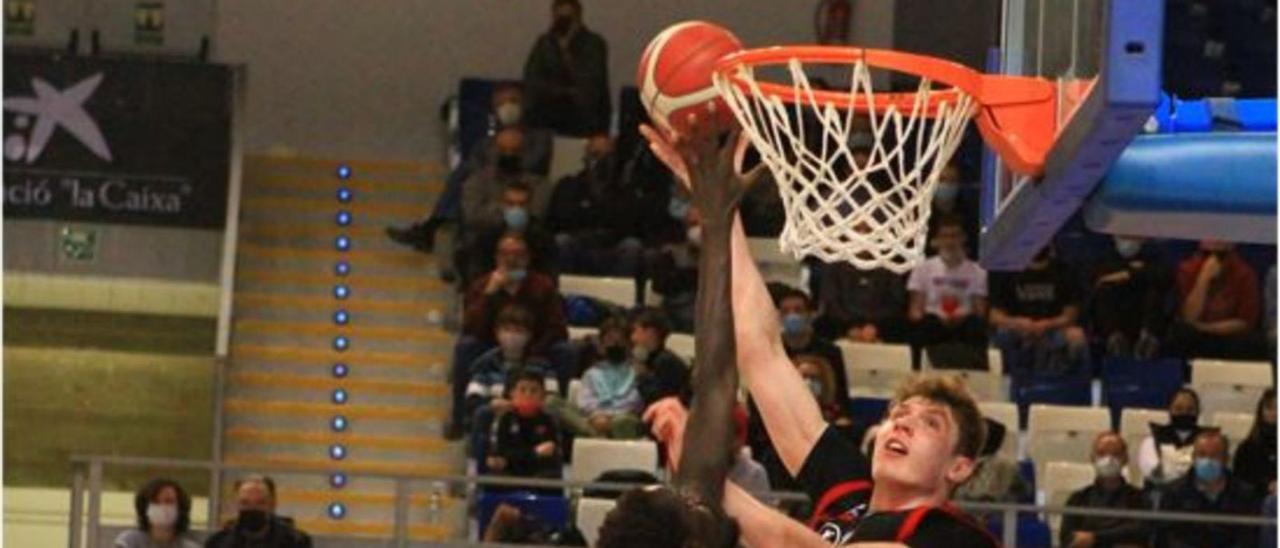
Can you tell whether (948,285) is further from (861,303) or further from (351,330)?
(351,330)

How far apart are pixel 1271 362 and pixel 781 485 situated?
3710mm

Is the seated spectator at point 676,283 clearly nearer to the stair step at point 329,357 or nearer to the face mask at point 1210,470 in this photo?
the stair step at point 329,357

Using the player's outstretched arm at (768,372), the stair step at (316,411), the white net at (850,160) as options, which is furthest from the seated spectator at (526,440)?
the player's outstretched arm at (768,372)

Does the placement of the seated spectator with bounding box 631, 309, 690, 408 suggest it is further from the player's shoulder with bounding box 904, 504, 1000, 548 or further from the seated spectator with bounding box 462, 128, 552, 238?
the player's shoulder with bounding box 904, 504, 1000, 548

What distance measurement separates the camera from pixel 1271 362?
14.9 meters

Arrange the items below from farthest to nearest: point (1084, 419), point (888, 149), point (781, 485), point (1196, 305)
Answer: point (1196, 305) < point (1084, 419) < point (781, 485) < point (888, 149)

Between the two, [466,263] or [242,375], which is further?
[242,375]

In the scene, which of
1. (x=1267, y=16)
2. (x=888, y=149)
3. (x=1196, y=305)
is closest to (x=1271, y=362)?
(x=1196, y=305)

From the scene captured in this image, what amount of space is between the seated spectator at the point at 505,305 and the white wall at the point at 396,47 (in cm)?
434

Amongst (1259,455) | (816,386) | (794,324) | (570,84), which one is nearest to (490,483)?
(816,386)

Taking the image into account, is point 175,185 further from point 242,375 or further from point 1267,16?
point 1267,16

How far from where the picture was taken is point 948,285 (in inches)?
572

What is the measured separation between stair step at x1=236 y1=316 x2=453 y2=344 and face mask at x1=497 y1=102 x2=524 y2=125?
1.25 metres

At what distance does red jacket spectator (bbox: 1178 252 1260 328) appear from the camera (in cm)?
1471
